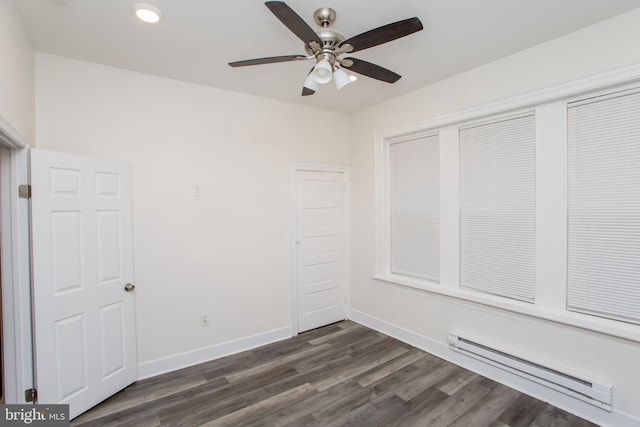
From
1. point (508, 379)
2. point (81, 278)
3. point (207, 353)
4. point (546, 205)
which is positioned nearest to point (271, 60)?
point (81, 278)

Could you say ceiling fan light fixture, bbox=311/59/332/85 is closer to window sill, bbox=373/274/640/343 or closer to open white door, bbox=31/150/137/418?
open white door, bbox=31/150/137/418

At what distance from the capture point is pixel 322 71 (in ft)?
6.45

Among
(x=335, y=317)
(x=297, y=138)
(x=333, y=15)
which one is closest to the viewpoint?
(x=333, y=15)

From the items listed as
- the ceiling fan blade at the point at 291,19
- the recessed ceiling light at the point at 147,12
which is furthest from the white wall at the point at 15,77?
the ceiling fan blade at the point at 291,19

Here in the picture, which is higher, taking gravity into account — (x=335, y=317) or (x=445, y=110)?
(x=445, y=110)

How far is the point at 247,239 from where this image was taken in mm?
3473

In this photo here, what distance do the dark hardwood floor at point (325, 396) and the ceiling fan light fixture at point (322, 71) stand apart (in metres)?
2.47

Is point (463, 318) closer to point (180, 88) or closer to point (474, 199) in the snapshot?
point (474, 199)

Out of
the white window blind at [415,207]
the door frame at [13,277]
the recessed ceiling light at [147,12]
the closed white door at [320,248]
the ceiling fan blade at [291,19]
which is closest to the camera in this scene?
the ceiling fan blade at [291,19]

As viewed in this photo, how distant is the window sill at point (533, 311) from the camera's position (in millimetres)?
2121

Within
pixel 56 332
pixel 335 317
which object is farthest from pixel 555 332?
pixel 56 332

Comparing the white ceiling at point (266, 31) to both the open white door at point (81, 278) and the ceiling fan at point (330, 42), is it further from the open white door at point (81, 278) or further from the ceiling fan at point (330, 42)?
the open white door at point (81, 278)

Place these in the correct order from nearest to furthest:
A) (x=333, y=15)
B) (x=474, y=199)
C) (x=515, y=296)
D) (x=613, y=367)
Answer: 1. (x=333, y=15)
2. (x=613, y=367)
3. (x=515, y=296)
4. (x=474, y=199)

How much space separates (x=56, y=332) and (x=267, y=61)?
2.45 m
